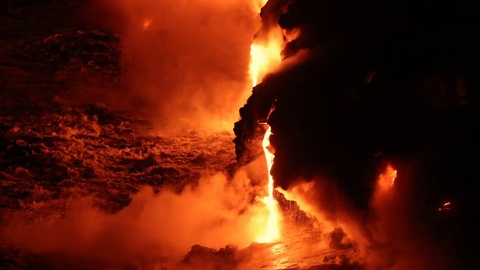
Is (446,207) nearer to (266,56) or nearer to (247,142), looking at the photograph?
(247,142)

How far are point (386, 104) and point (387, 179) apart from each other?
63 cm

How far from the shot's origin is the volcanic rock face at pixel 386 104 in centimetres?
462

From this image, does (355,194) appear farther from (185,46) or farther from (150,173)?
(185,46)

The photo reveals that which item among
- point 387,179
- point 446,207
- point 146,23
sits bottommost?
point 446,207

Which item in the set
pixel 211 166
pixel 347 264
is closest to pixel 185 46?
pixel 211 166

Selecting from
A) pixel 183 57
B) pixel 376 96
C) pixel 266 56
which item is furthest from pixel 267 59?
pixel 183 57

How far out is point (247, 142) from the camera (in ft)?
19.8

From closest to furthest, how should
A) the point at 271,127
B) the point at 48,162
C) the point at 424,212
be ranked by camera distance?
the point at 424,212, the point at 271,127, the point at 48,162

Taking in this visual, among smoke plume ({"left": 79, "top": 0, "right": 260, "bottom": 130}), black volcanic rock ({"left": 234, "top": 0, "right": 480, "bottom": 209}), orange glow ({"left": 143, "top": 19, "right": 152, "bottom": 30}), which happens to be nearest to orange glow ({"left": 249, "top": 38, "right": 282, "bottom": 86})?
black volcanic rock ({"left": 234, "top": 0, "right": 480, "bottom": 209})

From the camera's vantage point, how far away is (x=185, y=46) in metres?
11.6

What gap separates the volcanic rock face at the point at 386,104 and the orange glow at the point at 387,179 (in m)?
0.08

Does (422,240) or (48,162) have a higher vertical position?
(48,162)

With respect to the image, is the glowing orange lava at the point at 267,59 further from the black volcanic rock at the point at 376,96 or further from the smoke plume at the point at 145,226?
the black volcanic rock at the point at 376,96

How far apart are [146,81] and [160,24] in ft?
5.93
